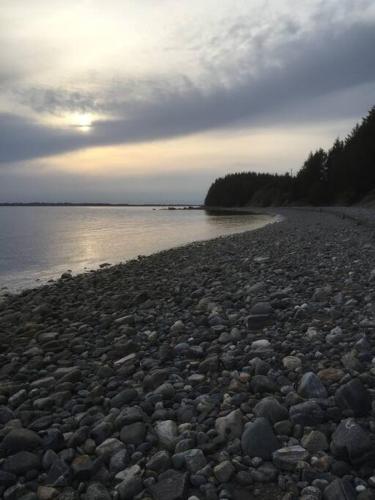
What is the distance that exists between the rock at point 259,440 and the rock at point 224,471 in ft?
0.80

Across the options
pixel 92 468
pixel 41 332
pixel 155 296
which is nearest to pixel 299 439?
pixel 92 468

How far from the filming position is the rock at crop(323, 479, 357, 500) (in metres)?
2.57

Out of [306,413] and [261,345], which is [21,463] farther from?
[261,345]

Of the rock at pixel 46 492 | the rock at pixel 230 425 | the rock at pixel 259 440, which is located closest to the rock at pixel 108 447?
the rock at pixel 46 492

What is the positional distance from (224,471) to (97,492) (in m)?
0.93

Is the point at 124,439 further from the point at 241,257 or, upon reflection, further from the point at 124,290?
the point at 241,257

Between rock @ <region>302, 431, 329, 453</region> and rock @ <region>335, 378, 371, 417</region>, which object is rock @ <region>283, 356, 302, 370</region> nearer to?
rock @ <region>335, 378, 371, 417</region>

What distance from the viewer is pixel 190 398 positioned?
4.24 metres

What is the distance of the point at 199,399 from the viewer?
412 cm

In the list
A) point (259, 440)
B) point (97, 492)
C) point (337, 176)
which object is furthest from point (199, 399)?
point (337, 176)

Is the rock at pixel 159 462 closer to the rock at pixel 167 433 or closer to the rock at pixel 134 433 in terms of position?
the rock at pixel 167 433

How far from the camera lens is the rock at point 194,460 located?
10.1 feet

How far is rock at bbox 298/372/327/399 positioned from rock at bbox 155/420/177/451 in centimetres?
130

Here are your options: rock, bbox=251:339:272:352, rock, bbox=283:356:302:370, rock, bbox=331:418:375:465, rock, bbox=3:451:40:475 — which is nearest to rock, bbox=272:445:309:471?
A: rock, bbox=331:418:375:465
